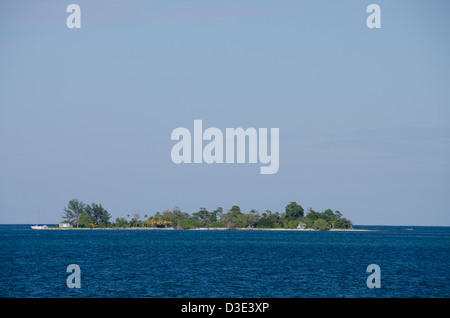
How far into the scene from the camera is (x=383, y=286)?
64500mm

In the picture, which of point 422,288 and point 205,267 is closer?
point 422,288

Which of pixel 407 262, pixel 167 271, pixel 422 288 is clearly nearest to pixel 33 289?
pixel 167 271

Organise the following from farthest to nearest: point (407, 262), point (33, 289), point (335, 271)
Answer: point (407, 262) < point (335, 271) < point (33, 289)

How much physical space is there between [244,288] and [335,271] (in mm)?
23042

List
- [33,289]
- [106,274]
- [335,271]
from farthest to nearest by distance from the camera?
[335,271]
[106,274]
[33,289]

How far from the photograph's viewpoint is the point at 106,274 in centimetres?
7375
